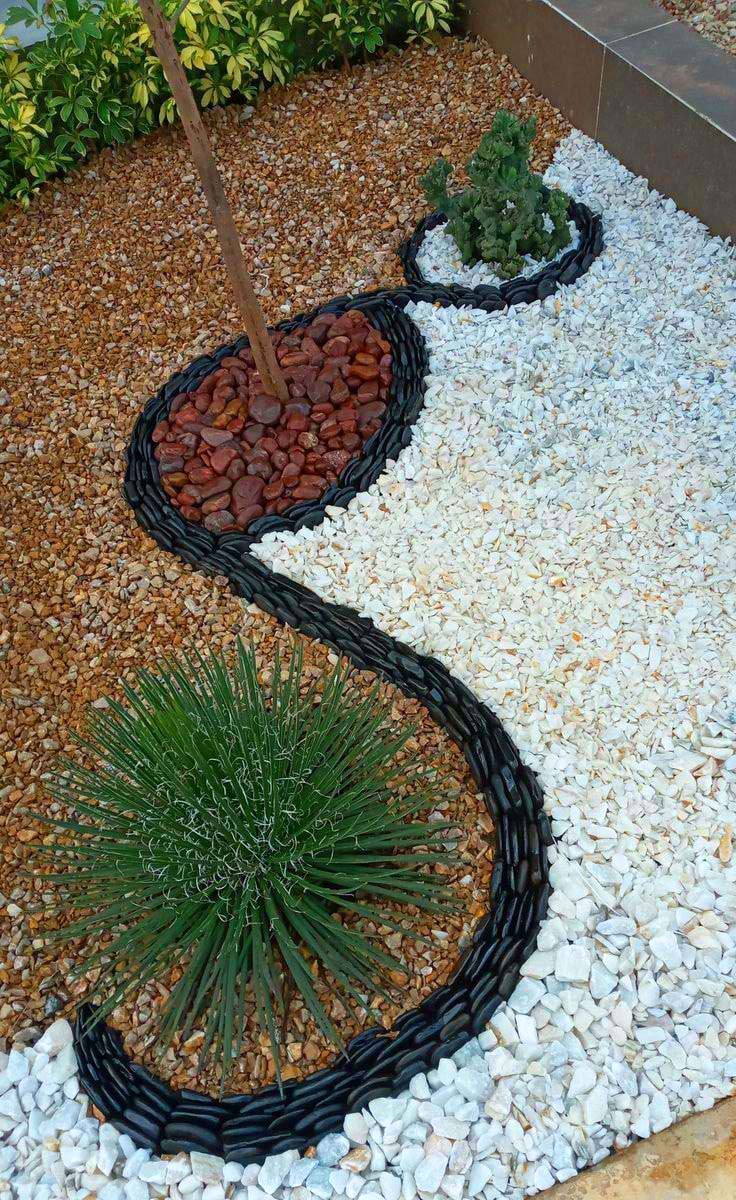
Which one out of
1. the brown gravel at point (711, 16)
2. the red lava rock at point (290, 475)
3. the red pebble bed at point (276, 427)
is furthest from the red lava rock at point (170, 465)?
the brown gravel at point (711, 16)

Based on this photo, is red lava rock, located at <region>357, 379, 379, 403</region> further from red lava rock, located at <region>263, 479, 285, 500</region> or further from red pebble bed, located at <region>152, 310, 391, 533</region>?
red lava rock, located at <region>263, 479, 285, 500</region>

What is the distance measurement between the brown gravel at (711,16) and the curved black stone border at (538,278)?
106cm

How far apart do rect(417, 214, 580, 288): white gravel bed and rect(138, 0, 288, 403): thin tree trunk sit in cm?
85

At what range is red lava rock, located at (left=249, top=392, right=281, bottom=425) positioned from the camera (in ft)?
10.1

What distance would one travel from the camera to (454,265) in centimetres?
353

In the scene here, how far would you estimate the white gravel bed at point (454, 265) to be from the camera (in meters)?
3.48

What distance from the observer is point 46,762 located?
2475 mm

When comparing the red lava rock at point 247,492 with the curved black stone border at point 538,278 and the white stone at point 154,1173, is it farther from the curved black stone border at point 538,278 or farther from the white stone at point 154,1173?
the white stone at point 154,1173

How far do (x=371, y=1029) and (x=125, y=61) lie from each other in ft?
13.3

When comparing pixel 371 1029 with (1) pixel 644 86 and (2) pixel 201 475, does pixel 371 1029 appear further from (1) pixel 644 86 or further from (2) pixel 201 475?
(1) pixel 644 86

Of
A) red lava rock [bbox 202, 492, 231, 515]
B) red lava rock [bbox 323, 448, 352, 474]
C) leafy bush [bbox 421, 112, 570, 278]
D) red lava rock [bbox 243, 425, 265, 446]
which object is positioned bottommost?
red lava rock [bbox 202, 492, 231, 515]

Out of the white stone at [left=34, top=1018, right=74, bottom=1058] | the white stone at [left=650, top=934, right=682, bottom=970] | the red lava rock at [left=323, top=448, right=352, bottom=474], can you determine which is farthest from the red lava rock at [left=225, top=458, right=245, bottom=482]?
the white stone at [left=650, top=934, right=682, bottom=970]

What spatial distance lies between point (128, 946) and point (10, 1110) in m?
0.45

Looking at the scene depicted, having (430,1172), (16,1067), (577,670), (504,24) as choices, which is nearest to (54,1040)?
(16,1067)
